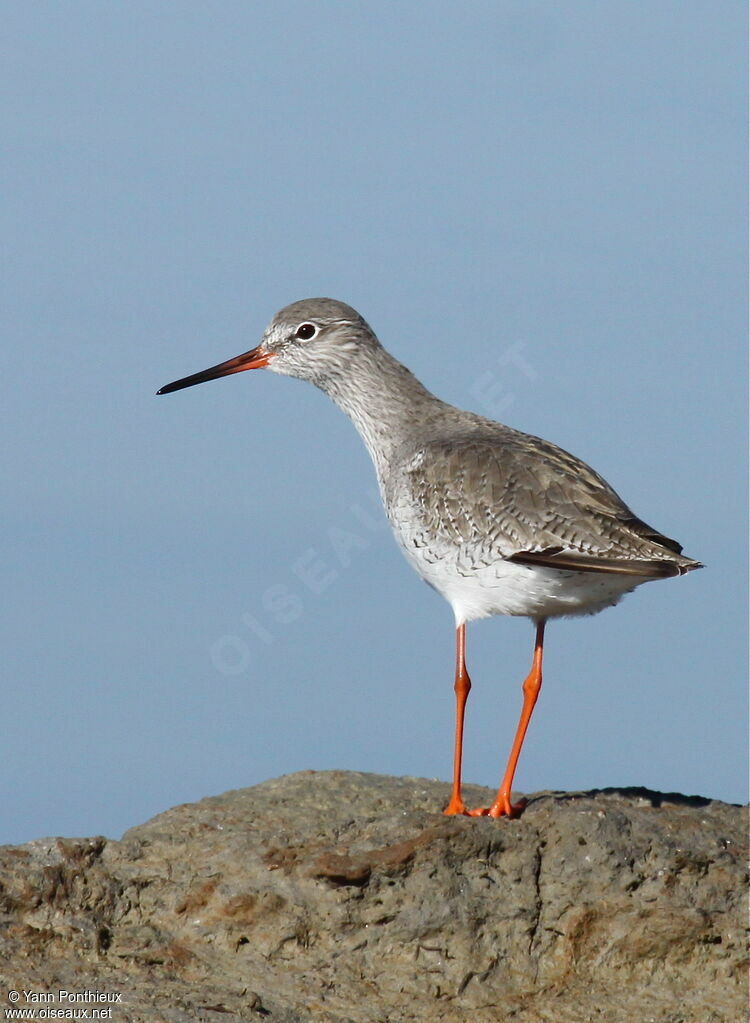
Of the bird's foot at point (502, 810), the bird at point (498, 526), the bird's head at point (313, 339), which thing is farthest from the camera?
the bird's head at point (313, 339)

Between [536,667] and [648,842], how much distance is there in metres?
2.83

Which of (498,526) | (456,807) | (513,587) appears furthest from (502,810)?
(498,526)

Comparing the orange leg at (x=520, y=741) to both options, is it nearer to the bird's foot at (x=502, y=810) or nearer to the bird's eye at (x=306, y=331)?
the bird's foot at (x=502, y=810)

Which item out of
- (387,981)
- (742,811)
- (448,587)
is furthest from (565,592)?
(387,981)

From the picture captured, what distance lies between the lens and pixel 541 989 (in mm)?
9492

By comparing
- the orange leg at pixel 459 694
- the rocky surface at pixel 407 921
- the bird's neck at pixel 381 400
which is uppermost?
the bird's neck at pixel 381 400

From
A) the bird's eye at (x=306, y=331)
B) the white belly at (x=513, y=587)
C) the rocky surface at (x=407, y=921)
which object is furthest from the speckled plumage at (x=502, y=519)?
the rocky surface at (x=407, y=921)

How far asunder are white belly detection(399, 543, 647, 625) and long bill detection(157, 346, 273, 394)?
11.8ft

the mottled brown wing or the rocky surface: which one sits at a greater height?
the mottled brown wing

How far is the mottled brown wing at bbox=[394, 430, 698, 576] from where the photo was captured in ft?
37.4

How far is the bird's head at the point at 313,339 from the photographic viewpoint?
1438 cm

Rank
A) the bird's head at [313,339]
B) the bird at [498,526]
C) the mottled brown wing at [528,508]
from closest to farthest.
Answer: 1. the mottled brown wing at [528,508]
2. the bird at [498,526]
3. the bird's head at [313,339]

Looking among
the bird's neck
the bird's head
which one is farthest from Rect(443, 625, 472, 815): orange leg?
the bird's head

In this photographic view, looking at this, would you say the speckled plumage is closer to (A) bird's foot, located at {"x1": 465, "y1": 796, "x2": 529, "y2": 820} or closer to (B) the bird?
(B) the bird
